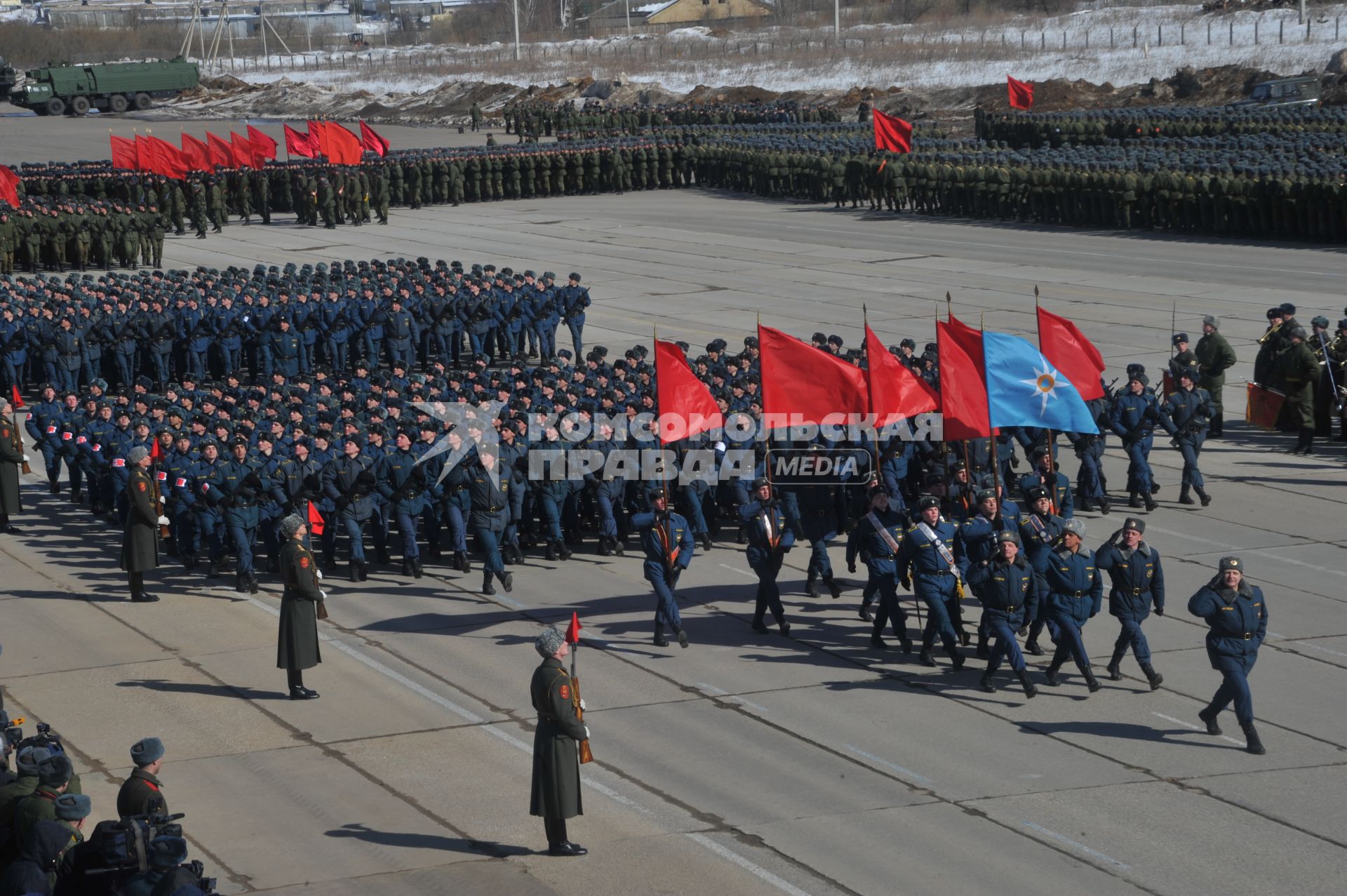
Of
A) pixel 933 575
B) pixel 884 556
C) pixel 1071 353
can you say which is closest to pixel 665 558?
pixel 884 556

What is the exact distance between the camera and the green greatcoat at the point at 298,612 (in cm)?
1261

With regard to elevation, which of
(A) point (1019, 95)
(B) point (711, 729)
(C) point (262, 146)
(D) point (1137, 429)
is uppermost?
(A) point (1019, 95)

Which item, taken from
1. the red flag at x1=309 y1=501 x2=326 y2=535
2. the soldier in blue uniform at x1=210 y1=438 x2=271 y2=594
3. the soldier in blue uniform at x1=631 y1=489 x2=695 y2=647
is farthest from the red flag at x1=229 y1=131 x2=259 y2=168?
the soldier in blue uniform at x1=631 y1=489 x2=695 y2=647

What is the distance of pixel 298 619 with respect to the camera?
41.7ft

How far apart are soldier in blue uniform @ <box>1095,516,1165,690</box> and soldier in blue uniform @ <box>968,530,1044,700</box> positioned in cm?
54

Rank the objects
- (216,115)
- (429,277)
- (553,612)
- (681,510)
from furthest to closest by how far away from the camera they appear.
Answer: (216,115) → (429,277) → (681,510) → (553,612)

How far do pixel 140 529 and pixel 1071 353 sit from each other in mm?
8390

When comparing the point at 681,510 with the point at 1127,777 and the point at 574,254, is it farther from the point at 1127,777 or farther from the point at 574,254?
the point at 574,254

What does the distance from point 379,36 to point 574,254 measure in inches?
4948

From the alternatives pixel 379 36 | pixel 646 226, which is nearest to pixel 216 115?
pixel 646 226

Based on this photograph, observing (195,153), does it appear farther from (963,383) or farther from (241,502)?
(963,383)

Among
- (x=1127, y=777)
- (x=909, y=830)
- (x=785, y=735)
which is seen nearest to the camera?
(x=909, y=830)

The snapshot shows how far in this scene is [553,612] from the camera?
14711 millimetres

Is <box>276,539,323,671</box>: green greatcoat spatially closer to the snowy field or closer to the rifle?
the rifle
